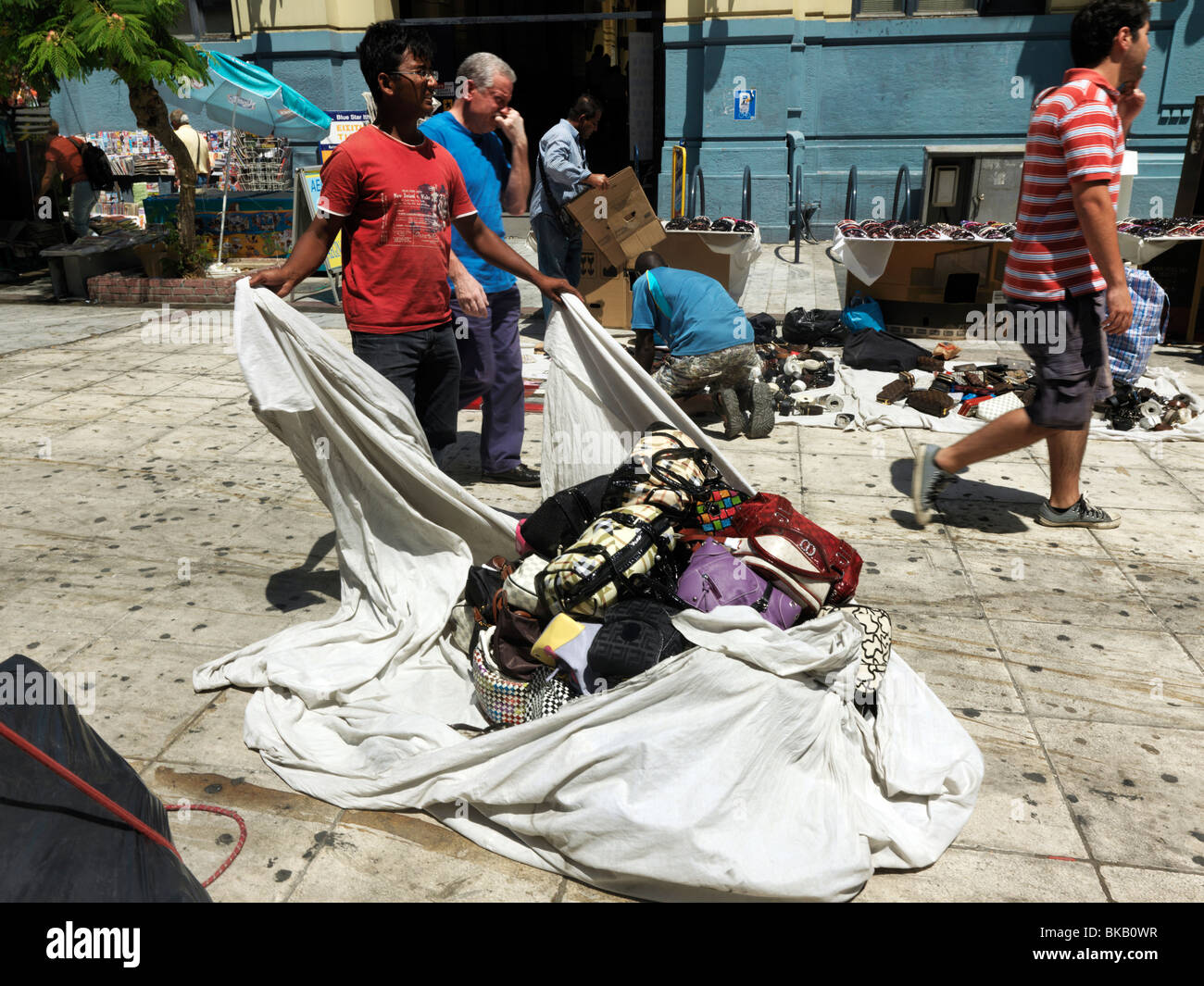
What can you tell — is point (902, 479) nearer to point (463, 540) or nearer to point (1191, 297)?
point (463, 540)

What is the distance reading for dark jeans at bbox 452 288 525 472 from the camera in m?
5.15

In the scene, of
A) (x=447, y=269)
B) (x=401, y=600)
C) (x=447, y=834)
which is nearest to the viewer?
(x=447, y=834)

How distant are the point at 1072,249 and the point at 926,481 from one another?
4.07ft

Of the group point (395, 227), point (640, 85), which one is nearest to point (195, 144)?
point (640, 85)

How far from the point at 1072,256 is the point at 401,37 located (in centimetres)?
309

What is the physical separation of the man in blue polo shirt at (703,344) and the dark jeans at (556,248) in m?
2.02

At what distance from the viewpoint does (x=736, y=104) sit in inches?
513

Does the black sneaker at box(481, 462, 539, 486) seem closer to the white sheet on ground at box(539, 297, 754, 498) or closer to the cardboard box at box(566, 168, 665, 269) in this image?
the white sheet on ground at box(539, 297, 754, 498)

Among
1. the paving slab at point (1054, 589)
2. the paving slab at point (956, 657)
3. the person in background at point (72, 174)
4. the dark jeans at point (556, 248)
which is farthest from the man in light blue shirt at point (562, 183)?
the person in background at point (72, 174)

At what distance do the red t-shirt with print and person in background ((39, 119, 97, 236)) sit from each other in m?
9.92

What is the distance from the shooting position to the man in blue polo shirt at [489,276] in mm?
4926

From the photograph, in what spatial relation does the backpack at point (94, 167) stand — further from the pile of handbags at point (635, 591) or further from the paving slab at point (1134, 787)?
the paving slab at point (1134, 787)

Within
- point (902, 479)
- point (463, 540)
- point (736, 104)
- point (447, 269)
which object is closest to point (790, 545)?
point (463, 540)
